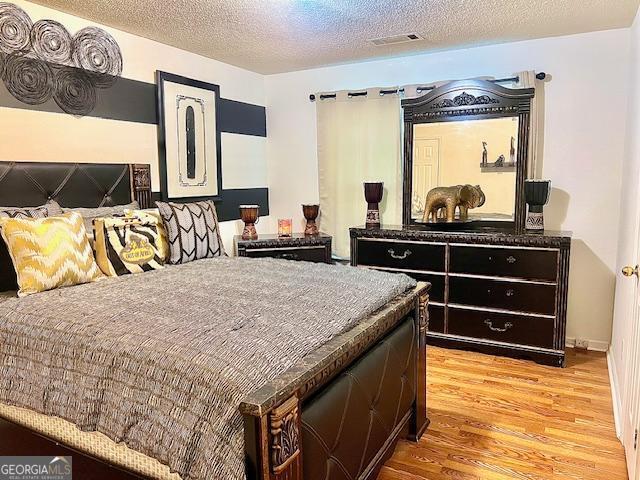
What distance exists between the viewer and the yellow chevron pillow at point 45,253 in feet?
7.22

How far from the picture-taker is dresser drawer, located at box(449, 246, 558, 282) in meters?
3.31

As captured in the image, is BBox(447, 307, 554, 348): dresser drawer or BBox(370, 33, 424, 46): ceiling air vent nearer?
BBox(447, 307, 554, 348): dresser drawer

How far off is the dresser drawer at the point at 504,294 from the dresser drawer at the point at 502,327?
0.07 meters

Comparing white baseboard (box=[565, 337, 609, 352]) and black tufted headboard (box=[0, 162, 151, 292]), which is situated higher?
black tufted headboard (box=[0, 162, 151, 292])

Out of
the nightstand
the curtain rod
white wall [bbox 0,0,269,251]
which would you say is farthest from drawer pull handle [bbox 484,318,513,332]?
white wall [bbox 0,0,269,251]

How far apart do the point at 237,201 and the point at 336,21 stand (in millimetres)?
1921

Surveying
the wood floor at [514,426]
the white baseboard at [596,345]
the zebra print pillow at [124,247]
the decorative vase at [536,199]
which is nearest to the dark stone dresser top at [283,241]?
the zebra print pillow at [124,247]

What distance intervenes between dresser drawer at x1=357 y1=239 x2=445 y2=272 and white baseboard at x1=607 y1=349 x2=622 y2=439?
1270mm

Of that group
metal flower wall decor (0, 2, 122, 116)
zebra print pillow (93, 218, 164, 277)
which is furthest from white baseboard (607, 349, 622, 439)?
metal flower wall decor (0, 2, 122, 116)

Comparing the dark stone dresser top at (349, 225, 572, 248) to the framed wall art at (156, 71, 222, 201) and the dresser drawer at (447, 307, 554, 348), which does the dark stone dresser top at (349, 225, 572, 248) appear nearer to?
the dresser drawer at (447, 307, 554, 348)

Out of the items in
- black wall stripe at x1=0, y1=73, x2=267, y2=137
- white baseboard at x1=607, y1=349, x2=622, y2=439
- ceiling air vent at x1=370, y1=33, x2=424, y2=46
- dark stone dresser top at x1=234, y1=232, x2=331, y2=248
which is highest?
ceiling air vent at x1=370, y1=33, x2=424, y2=46
